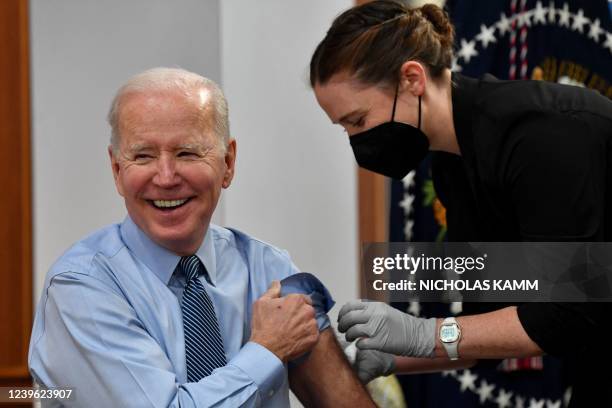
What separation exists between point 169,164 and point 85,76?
1493 mm

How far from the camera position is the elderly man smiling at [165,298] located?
149 cm

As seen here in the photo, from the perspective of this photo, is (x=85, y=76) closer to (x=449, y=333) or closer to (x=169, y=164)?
(x=169, y=164)

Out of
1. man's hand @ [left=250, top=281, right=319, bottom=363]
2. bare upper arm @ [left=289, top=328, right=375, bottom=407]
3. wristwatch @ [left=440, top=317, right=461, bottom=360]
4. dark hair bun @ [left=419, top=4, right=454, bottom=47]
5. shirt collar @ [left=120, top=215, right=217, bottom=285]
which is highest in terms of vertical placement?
dark hair bun @ [left=419, top=4, right=454, bottom=47]

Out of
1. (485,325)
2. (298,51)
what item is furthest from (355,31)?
(298,51)

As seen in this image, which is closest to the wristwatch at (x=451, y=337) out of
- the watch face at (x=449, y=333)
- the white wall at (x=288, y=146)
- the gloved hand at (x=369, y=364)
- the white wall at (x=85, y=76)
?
the watch face at (x=449, y=333)

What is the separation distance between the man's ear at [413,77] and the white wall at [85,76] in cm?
126

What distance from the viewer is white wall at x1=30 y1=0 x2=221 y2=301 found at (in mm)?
2926

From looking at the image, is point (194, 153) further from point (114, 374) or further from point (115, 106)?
point (114, 374)

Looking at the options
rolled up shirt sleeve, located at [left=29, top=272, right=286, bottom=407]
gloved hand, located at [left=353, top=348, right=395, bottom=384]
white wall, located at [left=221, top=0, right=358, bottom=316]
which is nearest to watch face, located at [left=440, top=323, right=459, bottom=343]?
gloved hand, located at [left=353, top=348, right=395, bottom=384]

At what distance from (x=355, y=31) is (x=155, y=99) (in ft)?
1.64

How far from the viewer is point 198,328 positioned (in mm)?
1608

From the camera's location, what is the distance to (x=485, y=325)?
178 centimetres

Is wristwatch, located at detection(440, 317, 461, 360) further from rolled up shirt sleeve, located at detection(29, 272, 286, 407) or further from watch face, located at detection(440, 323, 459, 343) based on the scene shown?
rolled up shirt sleeve, located at detection(29, 272, 286, 407)

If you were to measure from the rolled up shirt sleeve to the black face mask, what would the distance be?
613 mm
